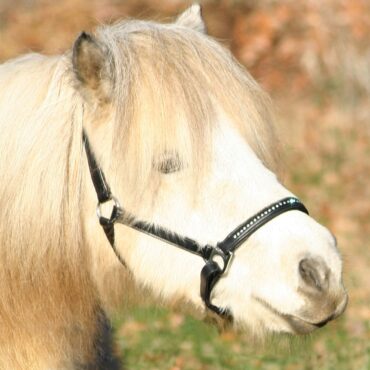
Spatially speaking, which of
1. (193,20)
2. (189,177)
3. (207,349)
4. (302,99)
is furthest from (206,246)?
(302,99)

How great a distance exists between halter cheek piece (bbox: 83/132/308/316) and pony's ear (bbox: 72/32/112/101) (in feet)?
0.54

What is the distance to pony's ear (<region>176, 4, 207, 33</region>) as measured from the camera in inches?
158

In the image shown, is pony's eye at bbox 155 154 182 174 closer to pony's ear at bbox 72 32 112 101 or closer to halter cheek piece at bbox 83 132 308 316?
halter cheek piece at bbox 83 132 308 316

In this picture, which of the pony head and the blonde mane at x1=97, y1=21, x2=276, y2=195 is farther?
the blonde mane at x1=97, y1=21, x2=276, y2=195

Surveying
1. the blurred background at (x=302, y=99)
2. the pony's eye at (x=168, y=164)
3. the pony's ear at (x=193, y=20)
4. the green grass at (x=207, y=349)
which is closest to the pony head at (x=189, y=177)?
the pony's eye at (x=168, y=164)

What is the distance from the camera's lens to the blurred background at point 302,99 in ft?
21.6

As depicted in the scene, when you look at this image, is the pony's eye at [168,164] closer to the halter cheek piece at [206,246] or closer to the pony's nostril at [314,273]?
the halter cheek piece at [206,246]

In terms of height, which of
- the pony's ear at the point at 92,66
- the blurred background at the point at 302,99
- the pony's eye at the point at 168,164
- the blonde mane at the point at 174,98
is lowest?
the blurred background at the point at 302,99

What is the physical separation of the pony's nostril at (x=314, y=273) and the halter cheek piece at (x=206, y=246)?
21 centimetres

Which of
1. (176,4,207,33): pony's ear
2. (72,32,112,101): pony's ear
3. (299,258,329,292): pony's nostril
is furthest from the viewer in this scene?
(176,4,207,33): pony's ear

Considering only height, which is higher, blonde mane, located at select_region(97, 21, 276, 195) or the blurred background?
blonde mane, located at select_region(97, 21, 276, 195)

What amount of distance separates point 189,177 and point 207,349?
320 cm

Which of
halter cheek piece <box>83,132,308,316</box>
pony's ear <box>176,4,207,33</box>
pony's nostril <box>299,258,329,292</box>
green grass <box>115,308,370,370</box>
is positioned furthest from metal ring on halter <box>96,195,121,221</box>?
green grass <box>115,308,370,370</box>

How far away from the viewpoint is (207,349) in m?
6.48
